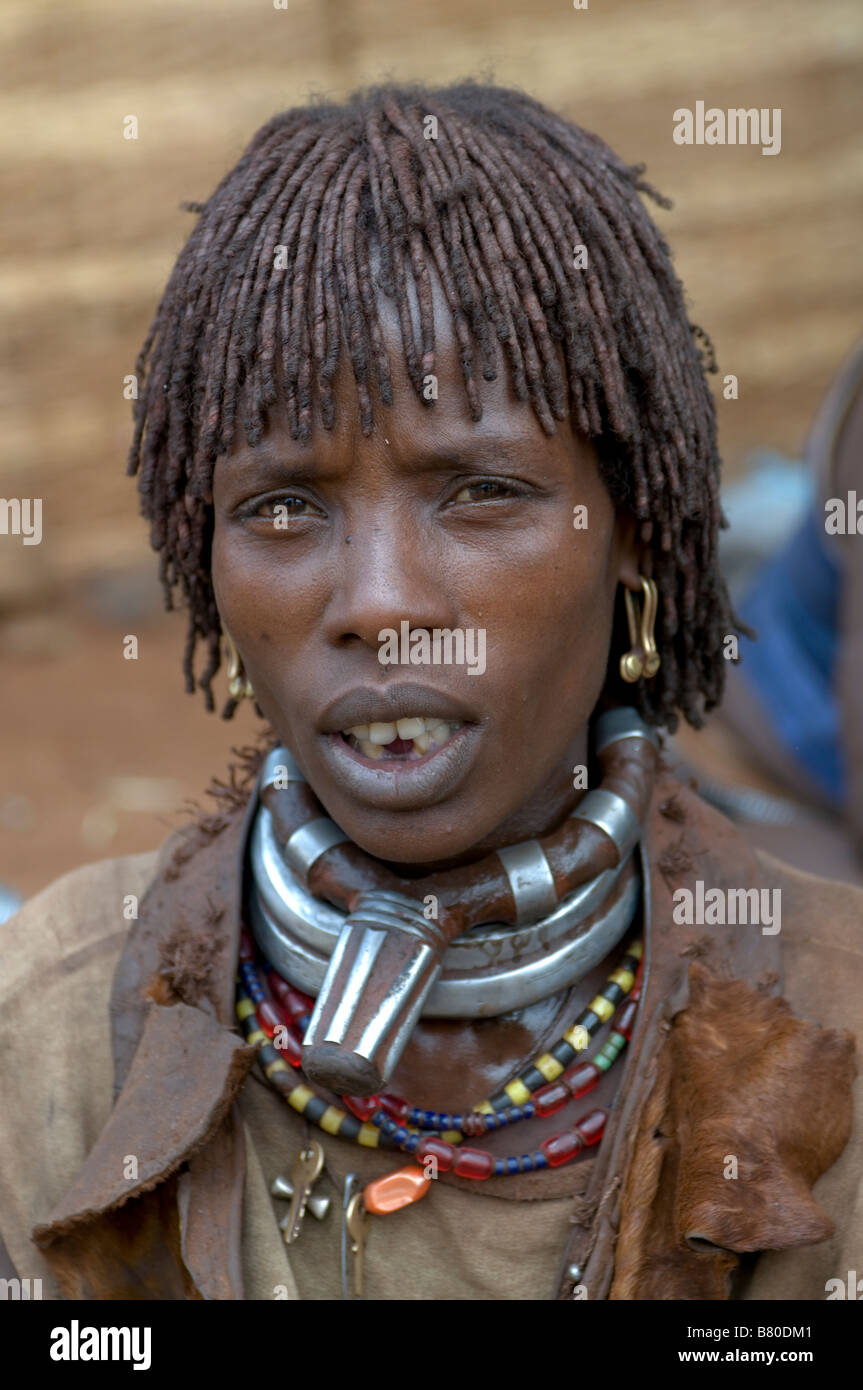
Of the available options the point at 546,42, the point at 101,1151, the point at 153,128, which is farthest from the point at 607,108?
the point at 101,1151

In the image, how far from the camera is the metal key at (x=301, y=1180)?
208 centimetres

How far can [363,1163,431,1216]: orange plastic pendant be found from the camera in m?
2.06

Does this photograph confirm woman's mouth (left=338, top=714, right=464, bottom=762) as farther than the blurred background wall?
No

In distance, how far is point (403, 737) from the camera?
1.92m

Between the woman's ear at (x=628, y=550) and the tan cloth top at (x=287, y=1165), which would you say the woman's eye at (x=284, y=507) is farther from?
the tan cloth top at (x=287, y=1165)

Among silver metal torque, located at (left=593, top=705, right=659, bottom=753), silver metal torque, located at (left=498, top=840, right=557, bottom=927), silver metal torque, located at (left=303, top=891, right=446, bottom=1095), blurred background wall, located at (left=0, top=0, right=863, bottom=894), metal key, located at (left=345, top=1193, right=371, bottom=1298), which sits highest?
blurred background wall, located at (left=0, top=0, right=863, bottom=894)

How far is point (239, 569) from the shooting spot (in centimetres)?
197

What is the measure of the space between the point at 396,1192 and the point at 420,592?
0.77 metres

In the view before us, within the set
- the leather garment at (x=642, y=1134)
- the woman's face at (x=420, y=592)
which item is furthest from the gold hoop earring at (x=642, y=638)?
the leather garment at (x=642, y=1134)

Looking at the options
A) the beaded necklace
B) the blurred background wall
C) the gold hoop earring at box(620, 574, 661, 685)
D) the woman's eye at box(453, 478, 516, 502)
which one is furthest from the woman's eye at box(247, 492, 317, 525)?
the blurred background wall

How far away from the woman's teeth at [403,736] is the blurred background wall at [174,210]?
13.1 feet

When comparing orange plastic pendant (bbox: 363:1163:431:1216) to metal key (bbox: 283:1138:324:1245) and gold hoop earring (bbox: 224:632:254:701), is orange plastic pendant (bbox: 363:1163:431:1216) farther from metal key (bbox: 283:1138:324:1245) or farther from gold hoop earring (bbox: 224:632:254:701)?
gold hoop earring (bbox: 224:632:254:701)
